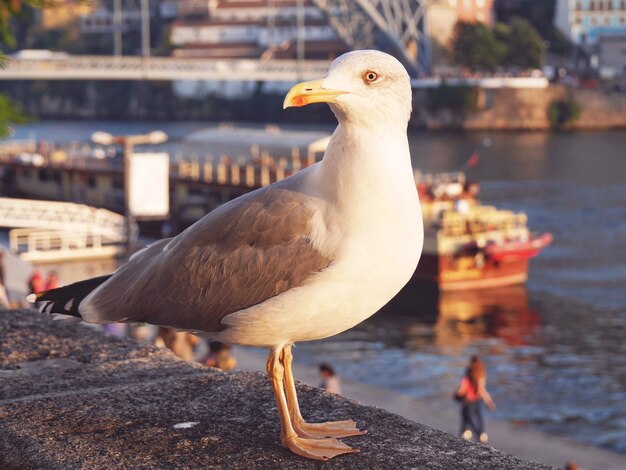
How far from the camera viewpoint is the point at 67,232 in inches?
899

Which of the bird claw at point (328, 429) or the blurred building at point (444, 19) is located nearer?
the bird claw at point (328, 429)

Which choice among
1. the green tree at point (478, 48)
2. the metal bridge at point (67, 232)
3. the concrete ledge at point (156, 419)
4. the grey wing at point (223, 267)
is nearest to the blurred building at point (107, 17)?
the green tree at point (478, 48)

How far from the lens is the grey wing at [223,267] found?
2.35m

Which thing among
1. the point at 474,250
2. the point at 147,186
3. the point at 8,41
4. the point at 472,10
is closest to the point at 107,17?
the point at 472,10

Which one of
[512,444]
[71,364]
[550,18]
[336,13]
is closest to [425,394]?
[512,444]

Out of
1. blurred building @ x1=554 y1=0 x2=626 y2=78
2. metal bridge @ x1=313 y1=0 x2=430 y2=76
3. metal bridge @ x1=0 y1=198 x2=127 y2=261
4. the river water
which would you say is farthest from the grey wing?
blurred building @ x1=554 y1=0 x2=626 y2=78

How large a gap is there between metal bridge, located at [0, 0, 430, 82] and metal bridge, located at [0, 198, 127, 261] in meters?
30.6

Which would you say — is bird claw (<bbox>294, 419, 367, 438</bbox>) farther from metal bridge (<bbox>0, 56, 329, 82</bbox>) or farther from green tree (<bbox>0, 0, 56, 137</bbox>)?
metal bridge (<bbox>0, 56, 329, 82</bbox>)

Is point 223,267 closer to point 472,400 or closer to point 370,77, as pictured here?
point 370,77

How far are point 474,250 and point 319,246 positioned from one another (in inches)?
811

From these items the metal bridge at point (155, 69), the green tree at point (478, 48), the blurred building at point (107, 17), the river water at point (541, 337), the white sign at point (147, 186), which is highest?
the blurred building at point (107, 17)

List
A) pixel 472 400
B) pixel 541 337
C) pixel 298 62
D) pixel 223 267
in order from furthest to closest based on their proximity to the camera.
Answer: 1. pixel 298 62
2. pixel 541 337
3. pixel 472 400
4. pixel 223 267

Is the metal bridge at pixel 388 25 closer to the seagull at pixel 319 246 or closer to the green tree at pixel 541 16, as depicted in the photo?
the green tree at pixel 541 16

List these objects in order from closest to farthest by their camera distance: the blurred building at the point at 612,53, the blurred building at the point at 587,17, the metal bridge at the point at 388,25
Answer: the metal bridge at the point at 388,25, the blurred building at the point at 612,53, the blurred building at the point at 587,17
